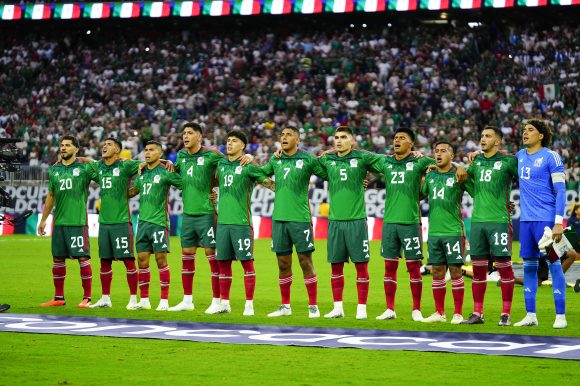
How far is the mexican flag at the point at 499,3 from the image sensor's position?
40125 millimetres

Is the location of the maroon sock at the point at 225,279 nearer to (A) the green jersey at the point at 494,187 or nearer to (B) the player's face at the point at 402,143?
(B) the player's face at the point at 402,143

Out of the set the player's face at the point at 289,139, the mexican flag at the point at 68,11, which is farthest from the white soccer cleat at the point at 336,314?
the mexican flag at the point at 68,11

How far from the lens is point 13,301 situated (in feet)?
51.4

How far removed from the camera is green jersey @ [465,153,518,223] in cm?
1288

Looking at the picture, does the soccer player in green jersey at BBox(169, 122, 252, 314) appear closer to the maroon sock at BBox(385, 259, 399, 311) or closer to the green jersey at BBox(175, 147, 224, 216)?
the green jersey at BBox(175, 147, 224, 216)

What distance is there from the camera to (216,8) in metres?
44.4

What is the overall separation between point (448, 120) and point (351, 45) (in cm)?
791

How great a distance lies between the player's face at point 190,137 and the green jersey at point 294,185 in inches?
51.2

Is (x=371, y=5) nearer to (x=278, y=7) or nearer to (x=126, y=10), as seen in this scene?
(x=278, y=7)

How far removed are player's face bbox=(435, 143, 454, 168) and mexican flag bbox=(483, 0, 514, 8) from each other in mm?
28138

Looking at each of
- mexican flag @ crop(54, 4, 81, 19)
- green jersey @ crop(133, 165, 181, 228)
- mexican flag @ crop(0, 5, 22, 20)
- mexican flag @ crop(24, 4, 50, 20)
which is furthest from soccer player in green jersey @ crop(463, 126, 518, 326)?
mexican flag @ crop(0, 5, 22, 20)

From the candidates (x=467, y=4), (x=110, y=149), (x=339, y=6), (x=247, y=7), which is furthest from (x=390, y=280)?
(x=247, y=7)

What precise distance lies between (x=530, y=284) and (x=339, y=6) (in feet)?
103

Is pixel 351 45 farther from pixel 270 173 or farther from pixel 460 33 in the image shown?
pixel 270 173
